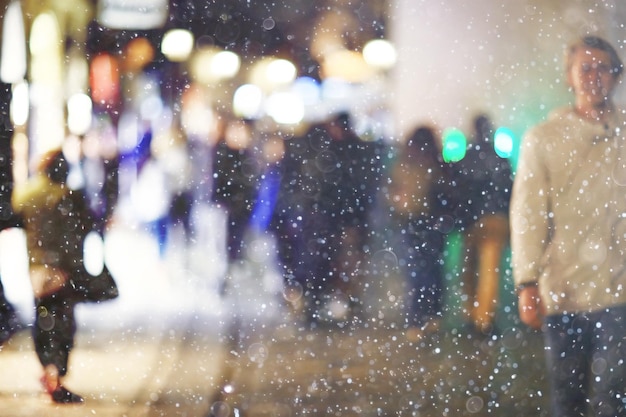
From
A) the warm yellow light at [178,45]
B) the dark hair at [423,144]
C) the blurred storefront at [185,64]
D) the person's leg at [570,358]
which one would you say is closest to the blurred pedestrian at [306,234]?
the blurred storefront at [185,64]

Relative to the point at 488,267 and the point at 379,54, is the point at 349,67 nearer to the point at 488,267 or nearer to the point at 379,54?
the point at 379,54

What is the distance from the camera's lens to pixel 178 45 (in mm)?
7938

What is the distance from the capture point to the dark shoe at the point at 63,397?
2.81 metres

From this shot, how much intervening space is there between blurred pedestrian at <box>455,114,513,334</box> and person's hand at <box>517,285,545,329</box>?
7.91 ft

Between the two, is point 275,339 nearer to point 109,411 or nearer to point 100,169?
point 109,411

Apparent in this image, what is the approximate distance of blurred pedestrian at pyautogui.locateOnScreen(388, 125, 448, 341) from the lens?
4.07m

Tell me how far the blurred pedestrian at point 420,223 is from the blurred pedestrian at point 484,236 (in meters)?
0.17

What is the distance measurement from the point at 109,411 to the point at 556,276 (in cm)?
168

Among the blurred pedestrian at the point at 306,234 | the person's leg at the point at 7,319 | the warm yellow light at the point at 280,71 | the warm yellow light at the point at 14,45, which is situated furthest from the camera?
the warm yellow light at the point at 280,71

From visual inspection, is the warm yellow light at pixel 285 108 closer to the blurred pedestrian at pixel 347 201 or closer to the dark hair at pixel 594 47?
the blurred pedestrian at pixel 347 201

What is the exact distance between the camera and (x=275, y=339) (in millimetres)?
4375

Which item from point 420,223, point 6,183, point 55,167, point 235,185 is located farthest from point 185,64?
point 55,167

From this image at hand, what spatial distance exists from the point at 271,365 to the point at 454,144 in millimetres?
2219

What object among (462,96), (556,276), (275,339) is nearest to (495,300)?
(275,339)
